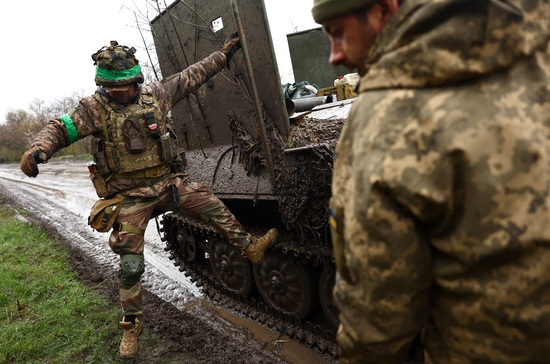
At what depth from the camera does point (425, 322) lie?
123 cm

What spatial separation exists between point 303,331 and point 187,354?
3.22 ft

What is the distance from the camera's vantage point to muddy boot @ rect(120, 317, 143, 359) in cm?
358

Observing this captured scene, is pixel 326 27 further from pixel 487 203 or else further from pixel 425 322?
pixel 425 322

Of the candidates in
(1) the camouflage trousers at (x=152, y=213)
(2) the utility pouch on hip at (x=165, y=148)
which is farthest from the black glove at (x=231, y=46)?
(1) the camouflage trousers at (x=152, y=213)

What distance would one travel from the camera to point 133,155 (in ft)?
11.6

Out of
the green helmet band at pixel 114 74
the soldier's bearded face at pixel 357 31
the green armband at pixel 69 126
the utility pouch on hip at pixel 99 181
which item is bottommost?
the utility pouch on hip at pixel 99 181

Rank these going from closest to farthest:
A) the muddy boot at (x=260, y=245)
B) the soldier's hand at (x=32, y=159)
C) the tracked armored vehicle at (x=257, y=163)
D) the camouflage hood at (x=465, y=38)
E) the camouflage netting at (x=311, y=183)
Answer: the camouflage hood at (x=465, y=38) < the camouflage netting at (x=311, y=183) < the soldier's hand at (x=32, y=159) < the tracked armored vehicle at (x=257, y=163) < the muddy boot at (x=260, y=245)

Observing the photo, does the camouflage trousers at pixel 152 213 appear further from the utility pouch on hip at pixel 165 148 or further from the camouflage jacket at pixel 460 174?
the camouflage jacket at pixel 460 174

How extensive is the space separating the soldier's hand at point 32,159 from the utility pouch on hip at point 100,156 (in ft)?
1.32

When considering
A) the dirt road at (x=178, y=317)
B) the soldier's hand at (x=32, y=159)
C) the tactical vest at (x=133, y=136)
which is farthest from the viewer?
the dirt road at (x=178, y=317)

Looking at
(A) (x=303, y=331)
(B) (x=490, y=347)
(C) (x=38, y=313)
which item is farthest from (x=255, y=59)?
(C) (x=38, y=313)

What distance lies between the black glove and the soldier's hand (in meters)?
1.59

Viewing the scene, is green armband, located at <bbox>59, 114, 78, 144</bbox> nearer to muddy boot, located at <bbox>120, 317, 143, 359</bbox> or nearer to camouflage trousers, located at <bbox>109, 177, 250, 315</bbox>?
camouflage trousers, located at <bbox>109, 177, 250, 315</bbox>

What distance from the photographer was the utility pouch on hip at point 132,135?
3438 millimetres
